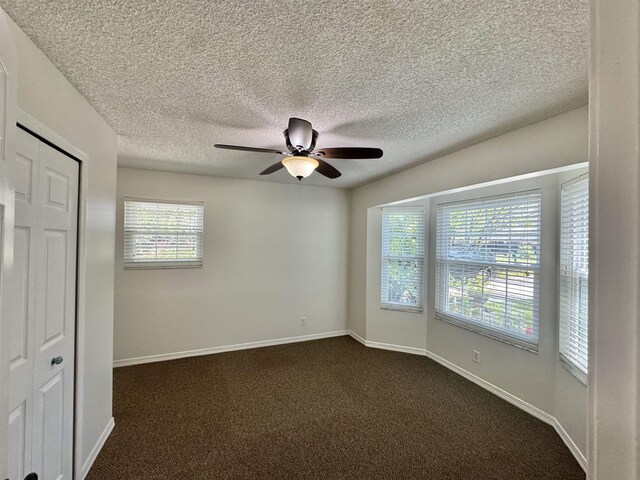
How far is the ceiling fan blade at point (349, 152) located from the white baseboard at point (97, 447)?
2.64 m

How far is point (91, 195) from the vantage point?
1.85 metres

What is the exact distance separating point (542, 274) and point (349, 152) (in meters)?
2.11

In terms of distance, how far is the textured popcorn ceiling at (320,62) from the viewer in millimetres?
1120

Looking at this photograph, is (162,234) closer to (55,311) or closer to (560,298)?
(55,311)

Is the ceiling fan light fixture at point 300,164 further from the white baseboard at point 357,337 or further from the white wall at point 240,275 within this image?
the white baseboard at point 357,337

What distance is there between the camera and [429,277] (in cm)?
371

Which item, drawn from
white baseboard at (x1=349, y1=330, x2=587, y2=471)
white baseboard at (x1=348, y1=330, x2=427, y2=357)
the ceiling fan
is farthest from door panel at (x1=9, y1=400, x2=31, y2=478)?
white baseboard at (x1=348, y1=330, x2=427, y2=357)

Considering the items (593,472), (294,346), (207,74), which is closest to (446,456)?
(593,472)

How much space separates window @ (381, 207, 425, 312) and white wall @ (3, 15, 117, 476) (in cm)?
327

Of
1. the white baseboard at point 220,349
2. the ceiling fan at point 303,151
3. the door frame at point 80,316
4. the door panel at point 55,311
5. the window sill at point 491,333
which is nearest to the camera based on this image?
the door panel at point 55,311

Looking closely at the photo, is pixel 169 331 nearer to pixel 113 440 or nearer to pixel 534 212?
pixel 113 440

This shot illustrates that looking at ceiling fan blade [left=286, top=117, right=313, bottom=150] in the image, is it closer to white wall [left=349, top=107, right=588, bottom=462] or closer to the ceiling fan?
the ceiling fan

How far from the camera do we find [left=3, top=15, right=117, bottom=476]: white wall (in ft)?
4.32

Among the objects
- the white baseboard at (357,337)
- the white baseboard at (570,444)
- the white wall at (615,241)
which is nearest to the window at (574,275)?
the white baseboard at (570,444)
